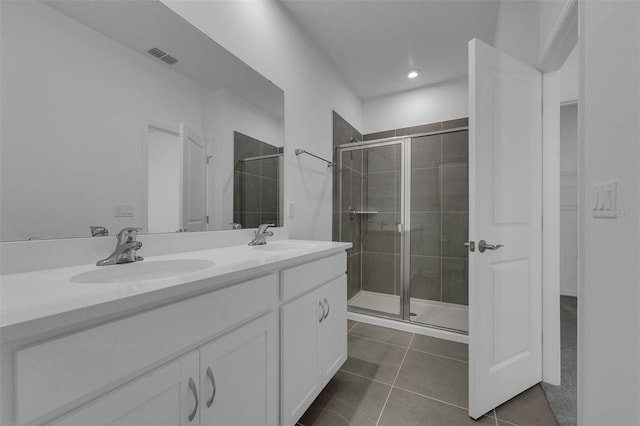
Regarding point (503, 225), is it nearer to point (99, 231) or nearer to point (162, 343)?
point (162, 343)

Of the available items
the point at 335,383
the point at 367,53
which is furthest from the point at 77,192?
the point at 367,53

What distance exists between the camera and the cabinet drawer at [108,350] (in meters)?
0.45

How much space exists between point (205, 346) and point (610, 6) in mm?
1467

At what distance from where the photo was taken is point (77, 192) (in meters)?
0.90

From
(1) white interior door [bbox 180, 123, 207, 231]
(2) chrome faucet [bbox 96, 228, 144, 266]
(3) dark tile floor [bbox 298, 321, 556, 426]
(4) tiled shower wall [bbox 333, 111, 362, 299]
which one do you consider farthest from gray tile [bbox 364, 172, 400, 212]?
(2) chrome faucet [bbox 96, 228, 144, 266]

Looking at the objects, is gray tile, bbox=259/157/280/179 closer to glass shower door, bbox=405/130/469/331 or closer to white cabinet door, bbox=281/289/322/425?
white cabinet door, bbox=281/289/322/425

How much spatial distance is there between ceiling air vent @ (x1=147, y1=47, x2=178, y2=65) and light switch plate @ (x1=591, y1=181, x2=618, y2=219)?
165cm

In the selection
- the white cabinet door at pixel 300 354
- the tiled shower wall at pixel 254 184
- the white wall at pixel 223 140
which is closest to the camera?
the white cabinet door at pixel 300 354

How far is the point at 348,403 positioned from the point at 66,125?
1.73 m

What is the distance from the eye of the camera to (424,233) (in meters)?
2.64

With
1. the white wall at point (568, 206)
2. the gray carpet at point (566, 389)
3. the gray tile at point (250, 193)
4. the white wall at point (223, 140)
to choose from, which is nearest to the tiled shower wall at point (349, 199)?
the gray tile at point (250, 193)

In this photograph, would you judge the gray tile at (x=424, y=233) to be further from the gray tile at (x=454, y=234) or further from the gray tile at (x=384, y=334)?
the gray tile at (x=384, y=334)

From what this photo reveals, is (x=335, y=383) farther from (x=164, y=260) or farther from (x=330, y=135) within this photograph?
(x=330, y=135)

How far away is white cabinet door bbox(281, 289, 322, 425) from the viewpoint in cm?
107
